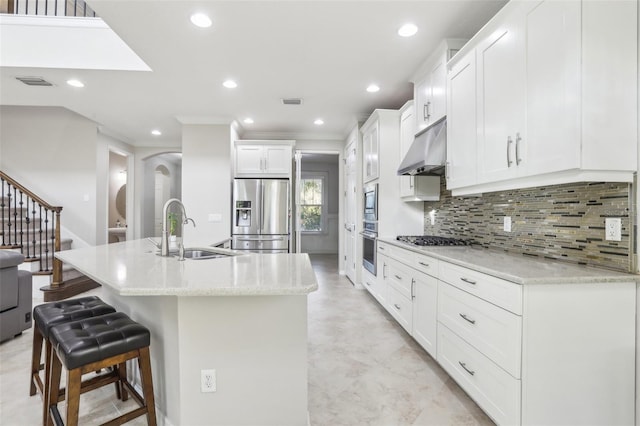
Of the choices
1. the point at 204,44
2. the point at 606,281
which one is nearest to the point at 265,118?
the point at 204,44

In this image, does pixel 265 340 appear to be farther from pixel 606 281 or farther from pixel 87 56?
pixel 87 56

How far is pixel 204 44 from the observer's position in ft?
8.47

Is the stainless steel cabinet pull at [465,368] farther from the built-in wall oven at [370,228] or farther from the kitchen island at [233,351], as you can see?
the built-in wall oven at [370,228]

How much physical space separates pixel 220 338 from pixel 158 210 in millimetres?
7801

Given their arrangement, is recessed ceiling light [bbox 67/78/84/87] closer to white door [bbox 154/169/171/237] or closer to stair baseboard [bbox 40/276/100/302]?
stair baseboard [bbox 40/276/100/302]

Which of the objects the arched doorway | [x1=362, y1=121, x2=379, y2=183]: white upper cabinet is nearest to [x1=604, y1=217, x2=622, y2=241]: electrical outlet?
[x1=362, y1=121, x2=379, y2=183]: white upper cabinet

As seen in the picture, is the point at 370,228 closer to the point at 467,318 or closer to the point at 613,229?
the point at 467,318

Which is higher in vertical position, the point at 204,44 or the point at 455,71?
the point at 204,44

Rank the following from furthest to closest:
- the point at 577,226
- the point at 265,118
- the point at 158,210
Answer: the point at 158,210 → the point at 265,118 → the point at 577,226

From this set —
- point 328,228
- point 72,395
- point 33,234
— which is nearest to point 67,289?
point 33,234

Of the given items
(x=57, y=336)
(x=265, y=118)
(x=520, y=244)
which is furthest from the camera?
(x=265, y=118)

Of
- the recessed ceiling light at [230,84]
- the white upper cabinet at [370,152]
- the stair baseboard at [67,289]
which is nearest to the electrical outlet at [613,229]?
the white upper cabinet at [370,152]

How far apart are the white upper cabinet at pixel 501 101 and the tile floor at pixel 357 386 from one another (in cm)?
143

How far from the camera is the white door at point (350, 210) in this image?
475 cm
